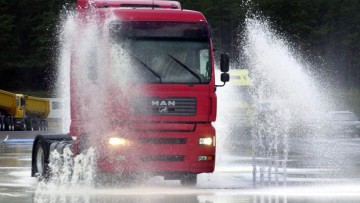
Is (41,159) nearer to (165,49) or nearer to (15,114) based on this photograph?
(165,49)

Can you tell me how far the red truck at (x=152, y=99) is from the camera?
73.2 ft

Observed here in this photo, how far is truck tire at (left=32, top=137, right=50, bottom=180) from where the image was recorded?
23984mm

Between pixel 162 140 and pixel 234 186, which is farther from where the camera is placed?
pixel 162 140

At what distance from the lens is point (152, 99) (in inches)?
886

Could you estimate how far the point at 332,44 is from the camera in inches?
4577

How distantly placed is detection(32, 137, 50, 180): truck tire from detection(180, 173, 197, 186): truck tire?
8.41ft

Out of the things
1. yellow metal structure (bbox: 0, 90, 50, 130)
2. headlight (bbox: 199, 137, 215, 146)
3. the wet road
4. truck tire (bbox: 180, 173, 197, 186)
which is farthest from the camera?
yellow metal structure (bbox: 0, 90, 50, 130)

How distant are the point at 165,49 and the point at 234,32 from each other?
310 feet

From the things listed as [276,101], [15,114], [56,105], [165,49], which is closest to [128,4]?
[165,49]

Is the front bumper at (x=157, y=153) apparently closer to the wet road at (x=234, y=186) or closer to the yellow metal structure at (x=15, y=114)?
the wet road at (x=234, y=186)

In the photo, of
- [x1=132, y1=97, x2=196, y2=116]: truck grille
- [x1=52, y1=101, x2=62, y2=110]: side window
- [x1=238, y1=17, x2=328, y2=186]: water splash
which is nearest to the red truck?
[x1=132, y1=97, x2=196, y2=116]: truck grille

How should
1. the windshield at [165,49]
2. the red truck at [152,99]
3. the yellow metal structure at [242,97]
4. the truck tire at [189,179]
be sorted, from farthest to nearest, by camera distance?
the yellow metal structure at [242,97]
the truck tire at [189,179]
the windshield at [165,49]
the red truck at [152,99]

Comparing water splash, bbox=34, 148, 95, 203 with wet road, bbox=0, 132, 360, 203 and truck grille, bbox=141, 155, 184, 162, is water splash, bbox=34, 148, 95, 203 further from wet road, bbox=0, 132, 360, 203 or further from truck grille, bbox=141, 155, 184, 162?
truck grille, bbox=141, 155, 184, 162

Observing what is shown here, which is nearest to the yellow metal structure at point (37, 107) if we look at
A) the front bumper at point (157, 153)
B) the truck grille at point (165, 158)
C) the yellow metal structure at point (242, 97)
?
the yellow metal structure at point (242, 97)
